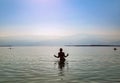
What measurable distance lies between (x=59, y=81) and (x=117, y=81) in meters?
5.42

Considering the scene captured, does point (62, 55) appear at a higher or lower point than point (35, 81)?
higher

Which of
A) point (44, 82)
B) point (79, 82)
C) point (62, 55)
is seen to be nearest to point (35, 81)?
point (44, 82)

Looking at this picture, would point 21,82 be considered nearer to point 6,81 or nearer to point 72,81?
point 6,81

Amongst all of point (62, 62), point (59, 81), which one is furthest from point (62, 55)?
point (59, 81)

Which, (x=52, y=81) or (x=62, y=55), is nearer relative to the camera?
(x=52, y=81)

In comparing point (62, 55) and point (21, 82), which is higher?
point (62, 55)

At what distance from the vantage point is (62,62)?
38.2 meters

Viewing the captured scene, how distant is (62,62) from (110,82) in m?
19.0

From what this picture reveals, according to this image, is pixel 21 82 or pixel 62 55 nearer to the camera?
pixel 21 82

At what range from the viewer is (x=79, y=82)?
19.5 m

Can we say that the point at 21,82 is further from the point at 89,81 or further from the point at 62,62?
the point at 62,62

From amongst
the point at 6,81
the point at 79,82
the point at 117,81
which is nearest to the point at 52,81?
the point at 79,82

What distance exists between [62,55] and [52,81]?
705 inches

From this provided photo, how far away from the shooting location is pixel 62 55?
37.8 meters
